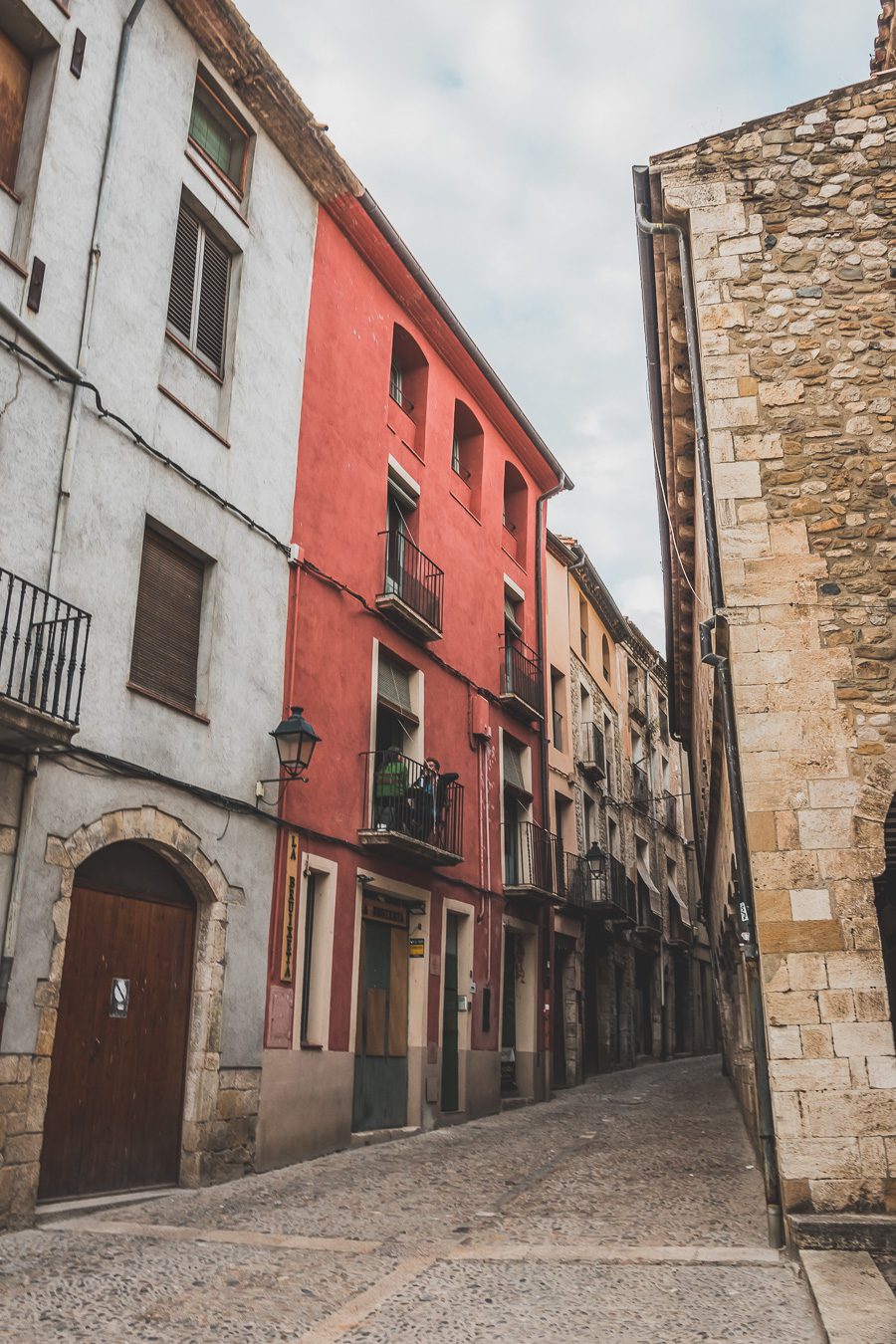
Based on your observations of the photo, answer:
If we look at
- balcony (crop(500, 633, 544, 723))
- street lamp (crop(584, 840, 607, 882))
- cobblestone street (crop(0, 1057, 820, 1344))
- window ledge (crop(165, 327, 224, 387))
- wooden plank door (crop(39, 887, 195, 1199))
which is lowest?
cobblestone street (crop(0, 1057, 820, 1344))

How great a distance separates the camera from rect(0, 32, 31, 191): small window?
842 cm

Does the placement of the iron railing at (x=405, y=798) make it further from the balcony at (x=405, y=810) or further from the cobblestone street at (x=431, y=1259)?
the cobblestone street at (x=431, y=1259)

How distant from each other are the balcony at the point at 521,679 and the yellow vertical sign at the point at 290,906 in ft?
21.7

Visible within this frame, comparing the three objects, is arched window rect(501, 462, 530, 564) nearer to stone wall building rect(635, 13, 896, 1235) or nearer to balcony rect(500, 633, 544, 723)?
balcony rect(500, 633, 544, 723)

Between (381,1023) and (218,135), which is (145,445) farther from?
(381,1023)

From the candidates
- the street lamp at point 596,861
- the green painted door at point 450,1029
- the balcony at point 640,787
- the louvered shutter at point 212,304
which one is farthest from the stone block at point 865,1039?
the balcony at point 640,787

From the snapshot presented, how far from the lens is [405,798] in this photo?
12641mm

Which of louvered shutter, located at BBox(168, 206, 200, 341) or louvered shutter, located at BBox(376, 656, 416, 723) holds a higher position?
louvered shutter, located at BBox(168, 206, 200, 341)

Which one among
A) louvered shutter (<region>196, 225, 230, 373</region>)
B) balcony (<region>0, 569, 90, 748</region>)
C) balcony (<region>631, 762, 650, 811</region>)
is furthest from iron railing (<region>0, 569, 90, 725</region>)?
balcony (<region>631, 762, 650, 811</region>)

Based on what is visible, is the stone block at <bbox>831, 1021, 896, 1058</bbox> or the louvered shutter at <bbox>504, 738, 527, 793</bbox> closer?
the stone block at <bbox>831, 1021, 896, 1058</bbox>

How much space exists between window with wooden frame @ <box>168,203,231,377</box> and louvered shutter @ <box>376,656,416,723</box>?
4.27 metres

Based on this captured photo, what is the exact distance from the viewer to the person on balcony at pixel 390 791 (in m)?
12.3

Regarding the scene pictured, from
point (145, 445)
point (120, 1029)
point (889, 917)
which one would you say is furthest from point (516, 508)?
point (120, 1029)

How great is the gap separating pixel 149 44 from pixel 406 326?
5633 millimetres
